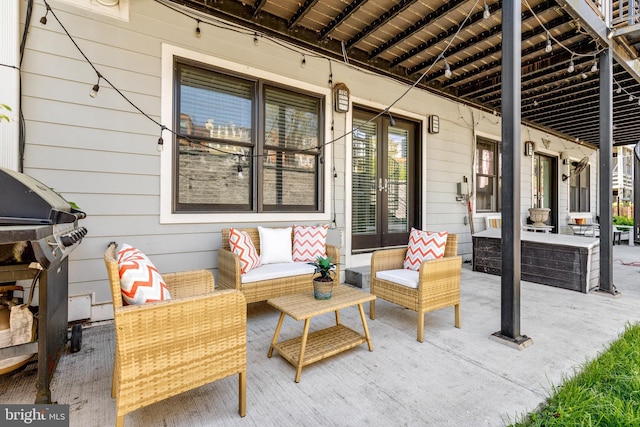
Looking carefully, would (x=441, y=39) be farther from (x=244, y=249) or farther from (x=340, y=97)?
(x=244, y=249)

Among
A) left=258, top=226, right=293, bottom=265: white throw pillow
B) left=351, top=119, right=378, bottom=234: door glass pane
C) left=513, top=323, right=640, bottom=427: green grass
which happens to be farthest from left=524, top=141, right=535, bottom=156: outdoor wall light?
left=258, top=226, right=293, bottom=265: white throw pillow

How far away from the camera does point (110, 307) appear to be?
2891 mm

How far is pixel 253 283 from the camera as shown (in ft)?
9.49

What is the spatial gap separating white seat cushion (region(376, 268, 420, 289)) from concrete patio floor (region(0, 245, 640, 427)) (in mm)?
425

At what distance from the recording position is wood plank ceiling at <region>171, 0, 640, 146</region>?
342 cm

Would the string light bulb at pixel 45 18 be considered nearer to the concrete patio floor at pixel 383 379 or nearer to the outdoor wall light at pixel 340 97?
the concrete patio floor at pixel 383 379

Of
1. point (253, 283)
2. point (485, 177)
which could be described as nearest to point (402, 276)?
point (253, 283)

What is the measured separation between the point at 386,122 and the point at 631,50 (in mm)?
3623

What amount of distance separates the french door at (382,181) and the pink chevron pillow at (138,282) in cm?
323

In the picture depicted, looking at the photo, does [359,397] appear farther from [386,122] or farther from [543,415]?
[386,122]

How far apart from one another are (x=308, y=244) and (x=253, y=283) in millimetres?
868

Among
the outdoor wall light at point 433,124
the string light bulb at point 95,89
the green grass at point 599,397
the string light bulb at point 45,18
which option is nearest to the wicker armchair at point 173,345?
the green grass at point 599,397

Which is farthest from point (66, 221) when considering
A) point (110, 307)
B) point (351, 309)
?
point (351, 309)

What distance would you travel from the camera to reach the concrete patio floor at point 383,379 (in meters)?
1.64
